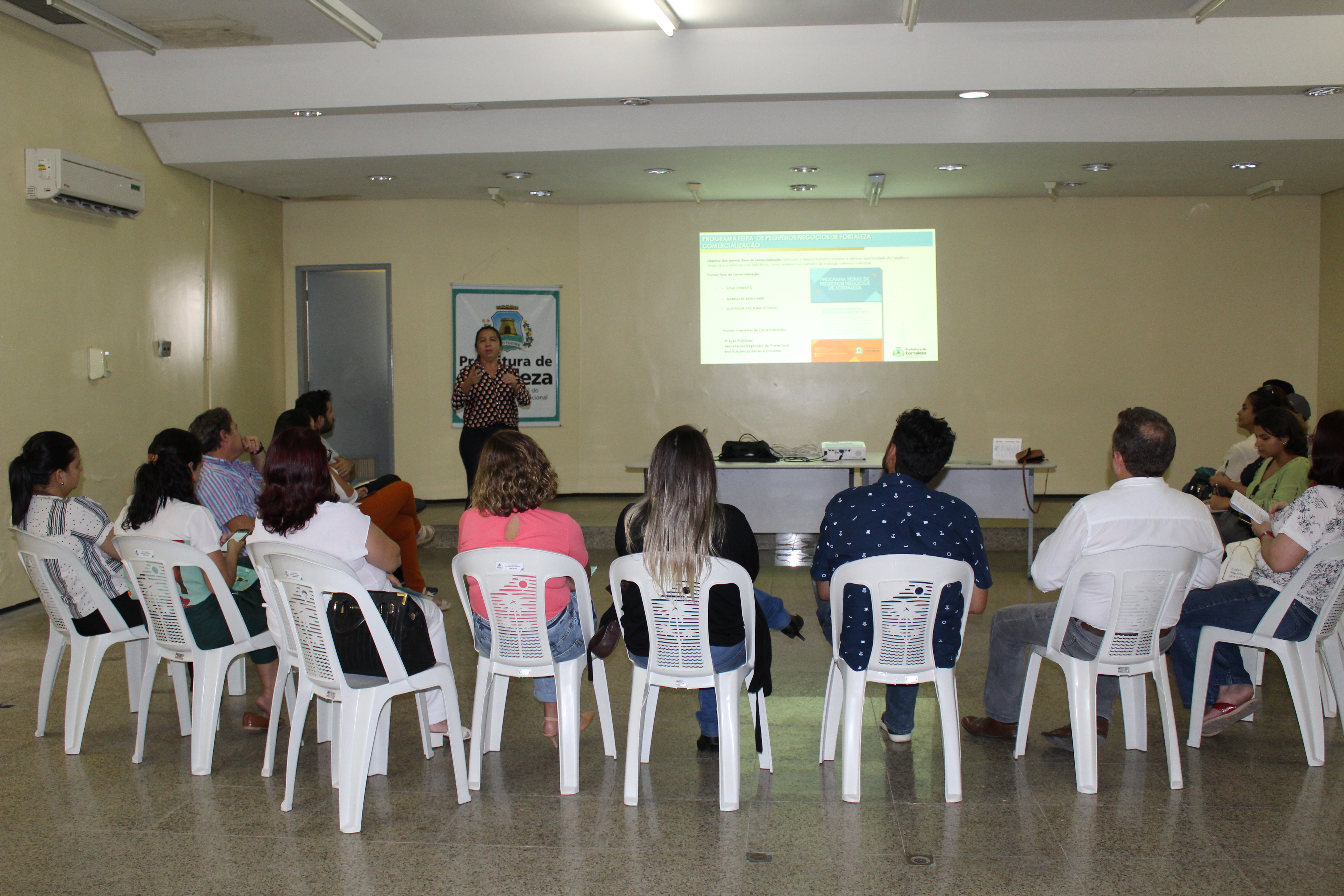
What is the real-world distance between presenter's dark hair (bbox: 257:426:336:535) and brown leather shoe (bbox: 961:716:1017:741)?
7.40ft

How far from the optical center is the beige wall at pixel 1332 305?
7539 mm

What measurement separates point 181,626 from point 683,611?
1.61m

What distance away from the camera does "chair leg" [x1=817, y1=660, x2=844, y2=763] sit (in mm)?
3068

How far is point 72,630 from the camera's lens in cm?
327

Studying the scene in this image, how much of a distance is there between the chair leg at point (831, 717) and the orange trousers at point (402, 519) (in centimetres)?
217

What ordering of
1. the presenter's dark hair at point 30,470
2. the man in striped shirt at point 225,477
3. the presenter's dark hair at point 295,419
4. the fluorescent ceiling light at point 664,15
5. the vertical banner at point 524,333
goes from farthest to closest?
the vertical banner at point 524,333 → the fluorescent ceiling light at point 664,15 → the presenter's dark hair at point 295,419 → the man in striped shirt at point 225,477 → the presenter's dark hair at point 30,470

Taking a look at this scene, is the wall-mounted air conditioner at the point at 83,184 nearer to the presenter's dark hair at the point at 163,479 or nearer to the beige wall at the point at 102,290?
the beige wall at the point at 102,290

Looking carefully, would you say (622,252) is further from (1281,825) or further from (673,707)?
(1281,825)

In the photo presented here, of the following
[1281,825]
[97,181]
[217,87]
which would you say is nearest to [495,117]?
[217,87]

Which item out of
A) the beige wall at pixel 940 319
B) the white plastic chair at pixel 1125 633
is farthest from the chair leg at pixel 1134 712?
the beige wall at pixel 940 319

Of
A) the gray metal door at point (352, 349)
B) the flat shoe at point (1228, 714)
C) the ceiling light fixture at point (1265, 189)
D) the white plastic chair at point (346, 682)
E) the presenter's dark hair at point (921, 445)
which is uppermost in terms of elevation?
the ceiling light fixture at point (1265, 189)

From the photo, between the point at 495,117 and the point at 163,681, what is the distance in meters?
3.82

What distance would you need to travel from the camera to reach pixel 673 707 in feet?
12.0

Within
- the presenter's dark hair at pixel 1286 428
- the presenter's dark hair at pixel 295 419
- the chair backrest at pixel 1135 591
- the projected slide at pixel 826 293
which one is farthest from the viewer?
the projected slide at pixel 826 293
